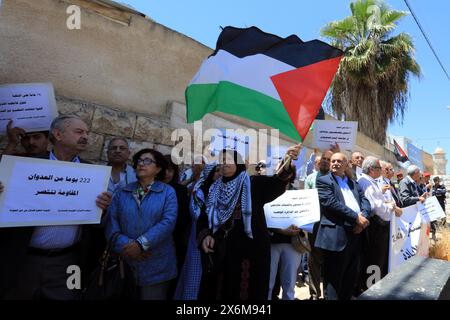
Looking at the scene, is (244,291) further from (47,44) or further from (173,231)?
(47,44)

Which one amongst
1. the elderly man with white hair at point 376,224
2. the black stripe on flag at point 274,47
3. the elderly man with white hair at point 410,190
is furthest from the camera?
the elderly man with white hair at point 410,190

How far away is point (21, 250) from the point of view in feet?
7.44

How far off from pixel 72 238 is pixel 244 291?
1356 mm

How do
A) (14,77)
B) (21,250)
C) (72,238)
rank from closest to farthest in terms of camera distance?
(21,250) < (72,238) < (14,77)

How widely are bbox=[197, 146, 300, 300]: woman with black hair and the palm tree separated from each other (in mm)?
11356

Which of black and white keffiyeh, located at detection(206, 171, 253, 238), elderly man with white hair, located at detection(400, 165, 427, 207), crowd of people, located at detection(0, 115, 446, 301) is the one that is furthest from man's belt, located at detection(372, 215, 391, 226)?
black and white keffiyeh, located at detection(206, 171, 253, 238)

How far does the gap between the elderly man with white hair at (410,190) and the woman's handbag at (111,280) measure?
4741 mm

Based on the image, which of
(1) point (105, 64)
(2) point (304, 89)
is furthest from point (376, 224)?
(1) point (105, 64)

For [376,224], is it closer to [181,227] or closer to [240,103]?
[240,103]

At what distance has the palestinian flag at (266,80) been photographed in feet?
11.1

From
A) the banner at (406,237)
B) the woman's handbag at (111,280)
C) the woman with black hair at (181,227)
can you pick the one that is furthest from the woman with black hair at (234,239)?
the banner at (406,237)

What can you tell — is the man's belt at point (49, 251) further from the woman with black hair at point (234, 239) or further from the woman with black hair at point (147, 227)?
the woman with black hair at point (234, 239)

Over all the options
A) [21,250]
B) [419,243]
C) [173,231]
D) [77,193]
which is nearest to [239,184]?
[173,231]

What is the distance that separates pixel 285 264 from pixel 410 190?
368cm
